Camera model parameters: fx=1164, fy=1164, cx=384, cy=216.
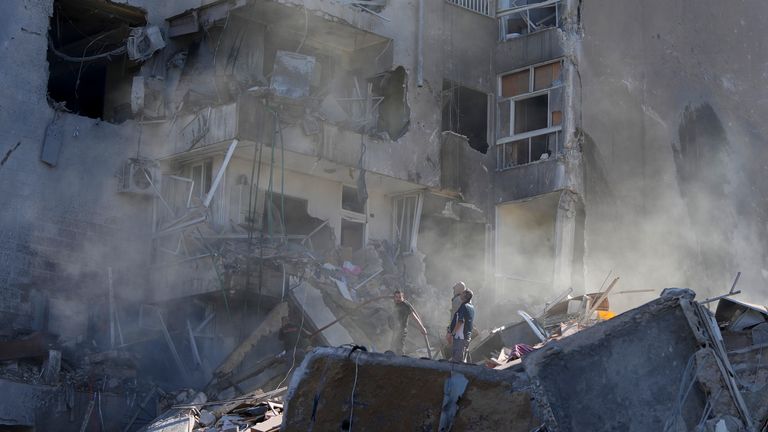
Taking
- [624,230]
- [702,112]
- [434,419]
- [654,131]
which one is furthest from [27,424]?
[702,112]

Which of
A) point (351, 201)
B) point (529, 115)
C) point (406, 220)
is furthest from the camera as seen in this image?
point (529, 115)

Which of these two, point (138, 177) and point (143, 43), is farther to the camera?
point (143, 43)

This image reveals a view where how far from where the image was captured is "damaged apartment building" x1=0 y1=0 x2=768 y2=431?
18.7 meters

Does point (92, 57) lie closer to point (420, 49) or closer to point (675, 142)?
point (420, 49)

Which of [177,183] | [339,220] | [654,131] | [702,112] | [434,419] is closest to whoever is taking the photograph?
[434,419]

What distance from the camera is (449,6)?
23.7m

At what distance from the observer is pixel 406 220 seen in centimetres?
2309

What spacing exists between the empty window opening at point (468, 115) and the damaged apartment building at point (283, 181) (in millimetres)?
50

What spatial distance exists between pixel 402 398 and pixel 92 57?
42.0 ft

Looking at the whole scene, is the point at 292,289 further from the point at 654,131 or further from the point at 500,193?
the point at 654,131

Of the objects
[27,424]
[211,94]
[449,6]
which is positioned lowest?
[27,424]

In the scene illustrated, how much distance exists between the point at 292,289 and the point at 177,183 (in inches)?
124

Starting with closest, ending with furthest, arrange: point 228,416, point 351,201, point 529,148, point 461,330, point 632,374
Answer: point 632,374 → point 228,416 → point 461,330 → point 351,201 → point 529,148

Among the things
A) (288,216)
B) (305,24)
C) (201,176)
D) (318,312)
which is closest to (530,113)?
(305,24)
